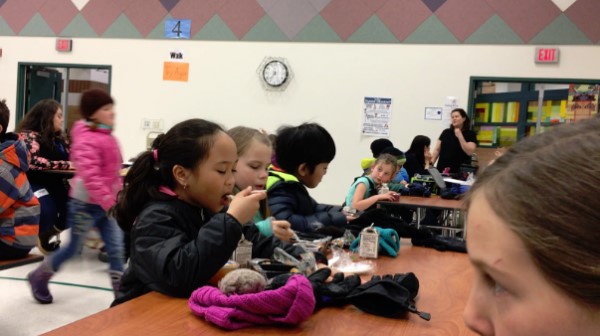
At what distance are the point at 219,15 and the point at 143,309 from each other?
6.93m

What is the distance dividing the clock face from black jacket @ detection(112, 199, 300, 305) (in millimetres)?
5966

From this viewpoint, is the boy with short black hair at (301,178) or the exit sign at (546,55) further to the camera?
the exit sign at (546,55)

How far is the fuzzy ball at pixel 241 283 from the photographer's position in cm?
114

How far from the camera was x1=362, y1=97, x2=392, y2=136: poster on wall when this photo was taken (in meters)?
6.99

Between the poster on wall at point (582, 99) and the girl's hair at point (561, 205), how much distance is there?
22.1 feet

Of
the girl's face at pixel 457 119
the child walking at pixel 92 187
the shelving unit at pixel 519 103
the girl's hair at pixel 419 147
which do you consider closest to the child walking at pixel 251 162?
the child walking at pixel 92 187

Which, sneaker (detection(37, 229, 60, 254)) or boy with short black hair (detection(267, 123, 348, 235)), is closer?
boy with short black hair (detection(267, 123, 348, 235))

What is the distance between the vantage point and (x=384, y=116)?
700 cm

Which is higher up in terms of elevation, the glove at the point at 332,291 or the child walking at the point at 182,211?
the child walking at the point at 182,211

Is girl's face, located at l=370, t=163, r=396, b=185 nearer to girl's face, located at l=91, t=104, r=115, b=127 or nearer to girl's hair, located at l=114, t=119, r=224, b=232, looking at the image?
girl's face, located at l=91, t=104, r=115, b=127

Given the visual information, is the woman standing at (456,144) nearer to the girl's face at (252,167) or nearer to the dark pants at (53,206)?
the dark pants at (53,206)

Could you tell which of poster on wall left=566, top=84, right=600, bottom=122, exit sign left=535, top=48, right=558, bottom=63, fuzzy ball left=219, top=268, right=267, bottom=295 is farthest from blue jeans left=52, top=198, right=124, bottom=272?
poster on wall left=566, top=84, right=600, bottom=122

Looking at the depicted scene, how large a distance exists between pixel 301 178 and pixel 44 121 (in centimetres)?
273

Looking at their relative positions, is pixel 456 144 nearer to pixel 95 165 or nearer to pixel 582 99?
pixel 582 99
